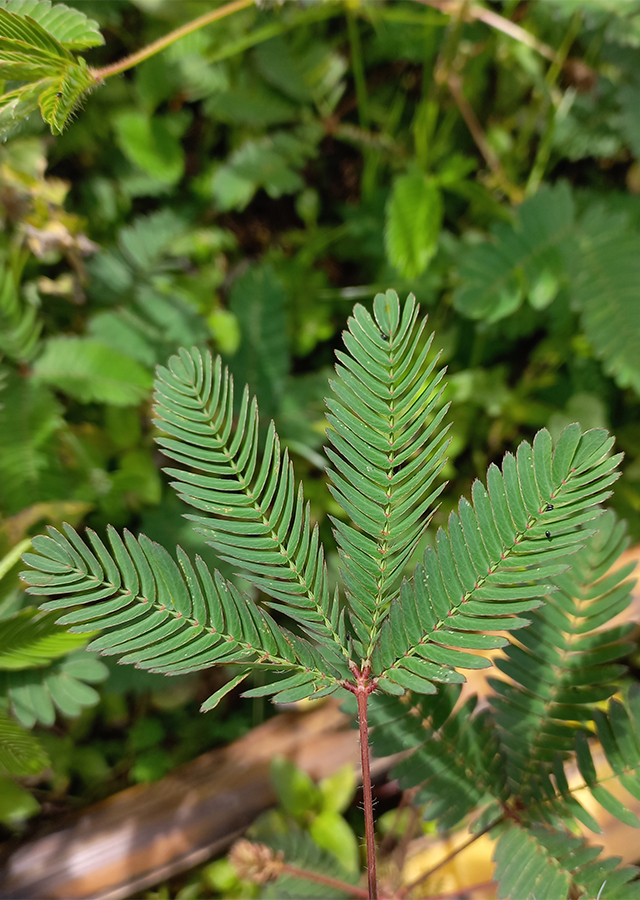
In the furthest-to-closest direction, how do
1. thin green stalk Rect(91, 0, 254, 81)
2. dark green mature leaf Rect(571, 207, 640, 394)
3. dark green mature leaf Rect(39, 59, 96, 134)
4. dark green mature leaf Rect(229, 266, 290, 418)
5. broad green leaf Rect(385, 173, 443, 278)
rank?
1. dark green mature leaf Rect(229, 266, 290, 418)
2. broad green leaf Rect(385, 173, 443, 278)
3. dark green mature leaf Rect(571, 207, 640, 394)
4. thin green stalk Rect(91, 0, 254, 81)
5. dark green mature leaf Rect(39, 59, 96, 134)

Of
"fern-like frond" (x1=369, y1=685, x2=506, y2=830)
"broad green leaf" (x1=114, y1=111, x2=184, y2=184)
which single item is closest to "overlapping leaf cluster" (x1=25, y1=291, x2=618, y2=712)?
"fern-like frond" (x1=369, y1=685, x2=506, y2=830)

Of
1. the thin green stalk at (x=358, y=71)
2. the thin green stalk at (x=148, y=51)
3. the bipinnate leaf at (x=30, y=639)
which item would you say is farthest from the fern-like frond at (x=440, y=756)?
the thin green stalk at (x=358, y=71)

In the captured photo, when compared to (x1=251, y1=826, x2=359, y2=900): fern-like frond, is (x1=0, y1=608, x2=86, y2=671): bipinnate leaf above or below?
above

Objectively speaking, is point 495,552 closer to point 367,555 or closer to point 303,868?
point 367,555

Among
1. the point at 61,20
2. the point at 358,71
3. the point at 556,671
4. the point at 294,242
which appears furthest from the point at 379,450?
the point at 358,71

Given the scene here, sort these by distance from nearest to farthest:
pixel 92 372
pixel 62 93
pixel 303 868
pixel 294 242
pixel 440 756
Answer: pixel 62 93, pixel 440 756, pixel 303 868, pixel 92 372, pixel 294 242

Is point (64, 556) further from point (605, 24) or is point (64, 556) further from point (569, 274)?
point (605, 24)

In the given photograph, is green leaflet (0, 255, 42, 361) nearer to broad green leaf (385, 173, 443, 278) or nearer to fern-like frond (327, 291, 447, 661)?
broad green leaf (385, 173, 443, 278)
